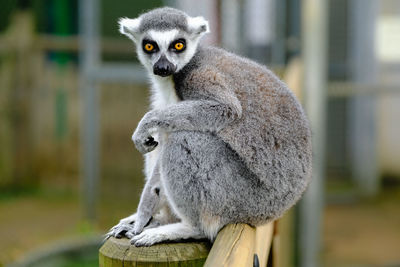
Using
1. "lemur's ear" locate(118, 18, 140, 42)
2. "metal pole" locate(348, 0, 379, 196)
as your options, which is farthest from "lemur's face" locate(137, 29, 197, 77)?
"metal pole" locate(348, 0, 379, 196)

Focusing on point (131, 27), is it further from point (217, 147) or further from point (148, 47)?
point (217, 147)

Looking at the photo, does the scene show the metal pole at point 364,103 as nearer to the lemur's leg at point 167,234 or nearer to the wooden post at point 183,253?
the lemur's leg at point 167,234

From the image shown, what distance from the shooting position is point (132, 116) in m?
8.38

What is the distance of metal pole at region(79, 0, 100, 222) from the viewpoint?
26.9 ft

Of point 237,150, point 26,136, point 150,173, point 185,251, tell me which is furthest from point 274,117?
point 26,136

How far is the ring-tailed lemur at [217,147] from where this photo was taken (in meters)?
2.91

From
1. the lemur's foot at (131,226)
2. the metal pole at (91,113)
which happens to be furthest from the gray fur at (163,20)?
the metal pole at (91,113)

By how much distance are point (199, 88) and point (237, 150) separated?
15.4 inches

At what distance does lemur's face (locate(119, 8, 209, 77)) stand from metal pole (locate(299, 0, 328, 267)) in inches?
129

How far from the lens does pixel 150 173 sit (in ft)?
10.7

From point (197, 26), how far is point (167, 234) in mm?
1311

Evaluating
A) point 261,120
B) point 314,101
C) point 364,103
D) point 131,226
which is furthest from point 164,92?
point 364,103

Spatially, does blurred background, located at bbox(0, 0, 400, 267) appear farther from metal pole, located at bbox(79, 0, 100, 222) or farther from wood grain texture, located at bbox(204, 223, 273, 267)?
wood grain texture, located at bbox(204, 223, 273, 267)

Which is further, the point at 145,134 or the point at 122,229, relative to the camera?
the point at 145,134
